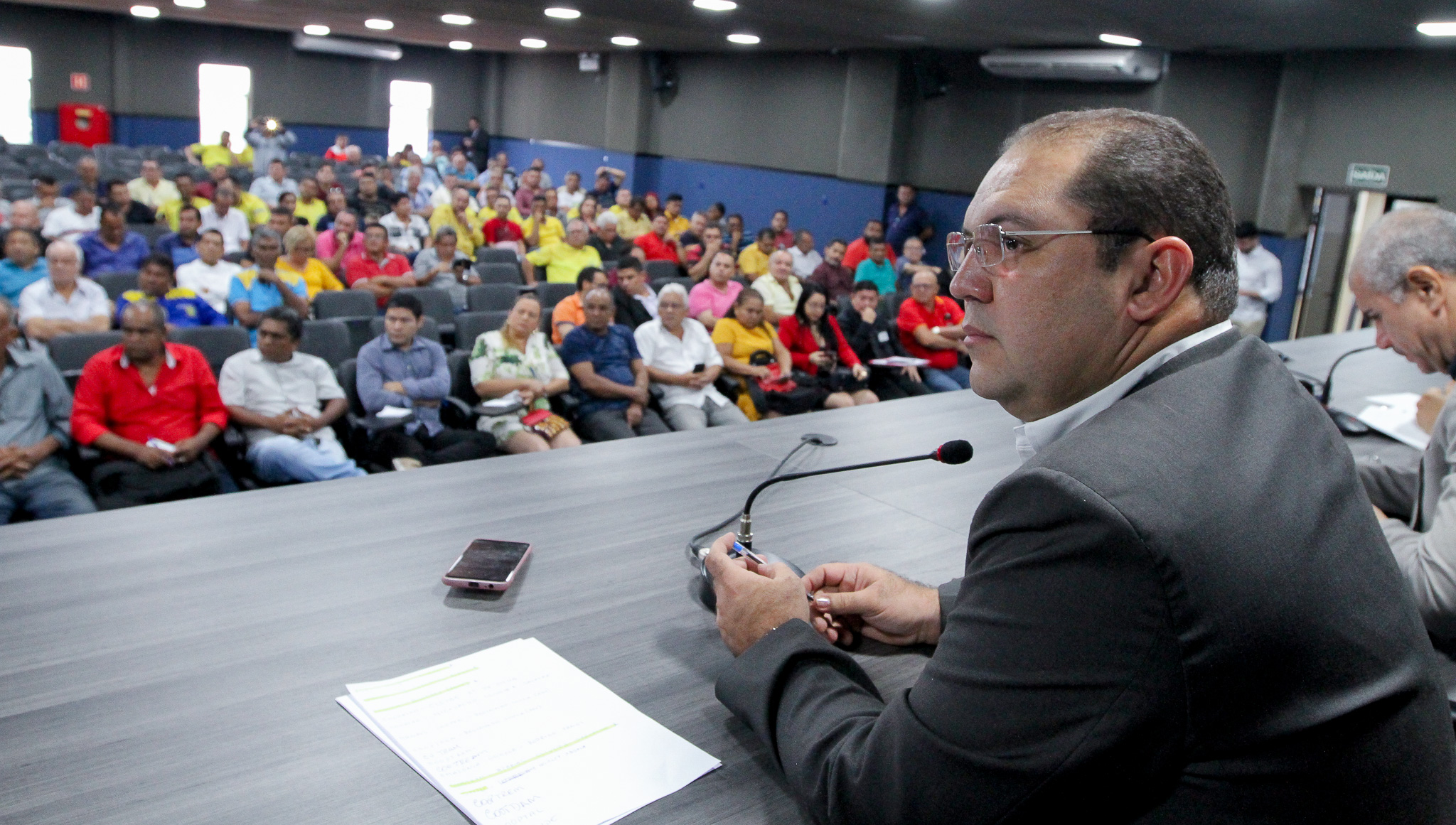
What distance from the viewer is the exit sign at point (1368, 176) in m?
8.26

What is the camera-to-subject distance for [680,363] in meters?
5.50

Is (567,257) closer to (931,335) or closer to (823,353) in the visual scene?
(823,353)

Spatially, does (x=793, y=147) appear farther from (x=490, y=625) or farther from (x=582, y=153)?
(x=490, y=625)

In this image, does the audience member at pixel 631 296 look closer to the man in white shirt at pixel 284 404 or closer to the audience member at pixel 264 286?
the audience member at pixel 264 286

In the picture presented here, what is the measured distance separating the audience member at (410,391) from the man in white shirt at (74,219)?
Result: 4800 mm

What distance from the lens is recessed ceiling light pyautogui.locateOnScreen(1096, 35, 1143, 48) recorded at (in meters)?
8.48

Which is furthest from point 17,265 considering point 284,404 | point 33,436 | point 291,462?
point 291,462

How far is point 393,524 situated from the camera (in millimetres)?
1840

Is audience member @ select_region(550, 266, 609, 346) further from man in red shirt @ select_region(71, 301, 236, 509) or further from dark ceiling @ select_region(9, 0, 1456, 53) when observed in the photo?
dark ceiling @ select_region(9, 0, 1456, 53)

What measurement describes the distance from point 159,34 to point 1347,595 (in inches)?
719

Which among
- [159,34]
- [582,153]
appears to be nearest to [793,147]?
[582,153]

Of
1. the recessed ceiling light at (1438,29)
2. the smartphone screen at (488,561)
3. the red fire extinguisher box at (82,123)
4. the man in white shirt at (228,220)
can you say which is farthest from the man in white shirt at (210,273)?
the red fire extinguisher box at (82,123)

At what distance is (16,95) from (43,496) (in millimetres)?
14626

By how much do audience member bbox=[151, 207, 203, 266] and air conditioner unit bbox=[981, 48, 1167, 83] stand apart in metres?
7.29
